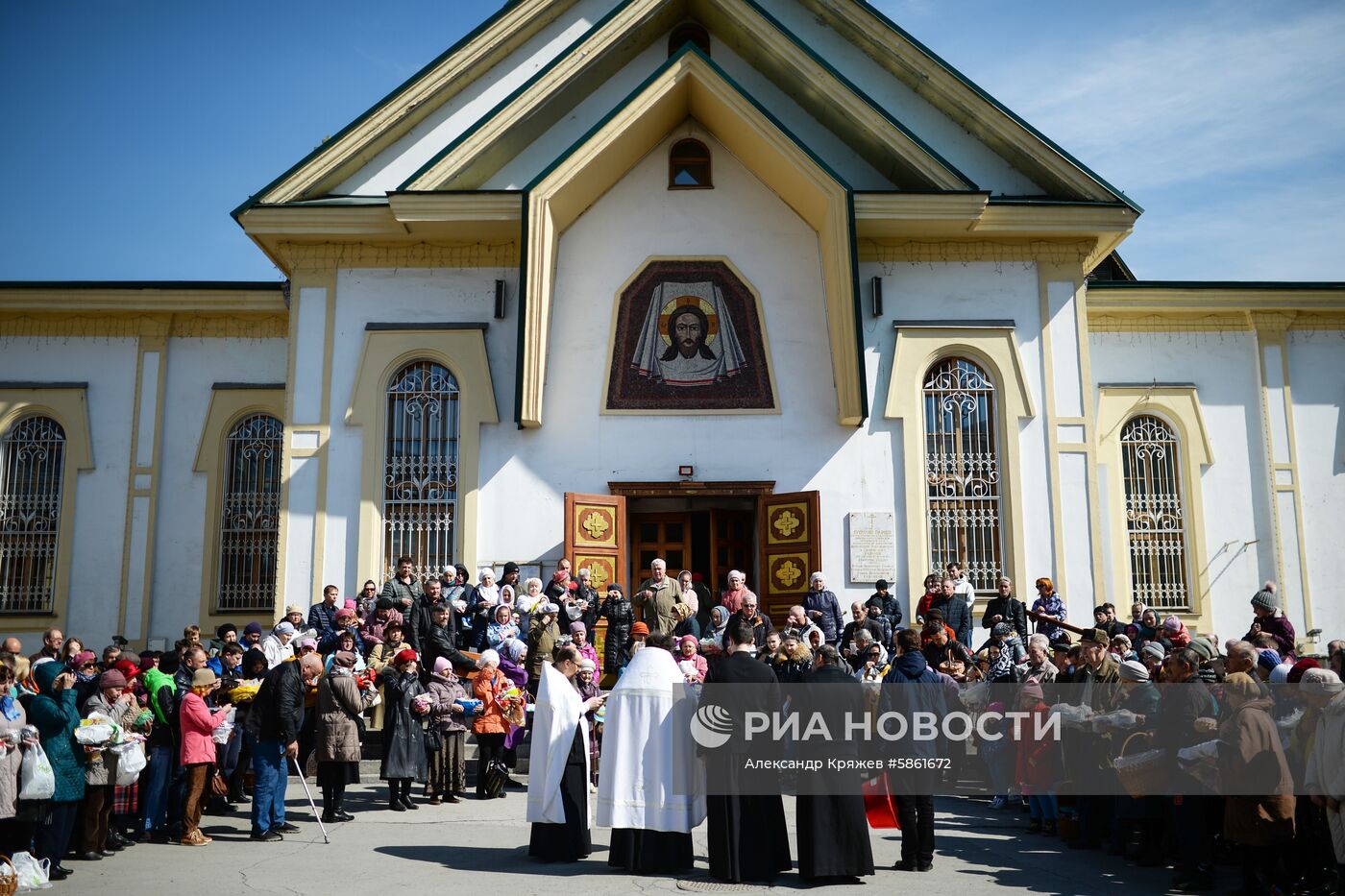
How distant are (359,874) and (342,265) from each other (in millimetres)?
10967

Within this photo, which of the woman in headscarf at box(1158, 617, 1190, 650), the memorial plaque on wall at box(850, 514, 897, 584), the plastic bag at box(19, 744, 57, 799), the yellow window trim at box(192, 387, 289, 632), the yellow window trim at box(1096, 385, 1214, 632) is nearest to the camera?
the plastic bag at box(19, 744, 57, 799)

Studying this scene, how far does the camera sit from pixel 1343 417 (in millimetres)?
19375

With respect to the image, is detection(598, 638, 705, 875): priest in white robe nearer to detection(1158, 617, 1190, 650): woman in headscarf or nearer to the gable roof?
detection(1158, 617, 1190, 650): woman in headscarf

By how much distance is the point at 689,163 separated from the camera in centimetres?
1830

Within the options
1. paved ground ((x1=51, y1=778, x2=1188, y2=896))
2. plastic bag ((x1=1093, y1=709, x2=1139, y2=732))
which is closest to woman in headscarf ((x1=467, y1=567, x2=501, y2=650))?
paved ground ((x1=51, y1=778, x2=1188, y2=896))

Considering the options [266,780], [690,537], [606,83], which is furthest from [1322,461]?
[266,780]

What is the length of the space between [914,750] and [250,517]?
13.1 meters

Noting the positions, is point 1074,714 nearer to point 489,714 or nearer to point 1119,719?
point 1119,719

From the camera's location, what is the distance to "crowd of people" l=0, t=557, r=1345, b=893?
8.57 m

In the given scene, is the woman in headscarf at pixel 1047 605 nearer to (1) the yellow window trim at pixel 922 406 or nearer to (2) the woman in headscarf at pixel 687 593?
(1) the yellow window trim at pixel 922 406

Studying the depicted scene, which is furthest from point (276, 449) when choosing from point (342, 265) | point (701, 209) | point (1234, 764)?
point (1234, 764)

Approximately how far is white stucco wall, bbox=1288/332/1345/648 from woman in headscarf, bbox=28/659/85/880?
54.3 feet

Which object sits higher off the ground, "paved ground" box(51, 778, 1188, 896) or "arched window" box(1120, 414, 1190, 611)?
"arched window" box(1120, 414, 1190, 611)

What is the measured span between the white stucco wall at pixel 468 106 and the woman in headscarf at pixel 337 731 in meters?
9.18
